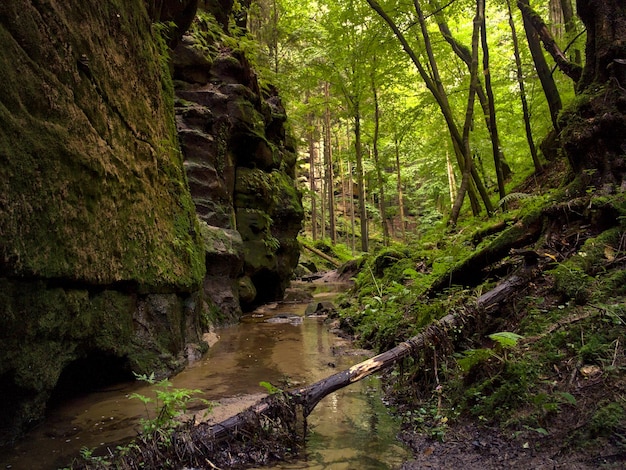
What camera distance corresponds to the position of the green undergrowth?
8.55ft

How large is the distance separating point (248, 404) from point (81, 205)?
252 cm

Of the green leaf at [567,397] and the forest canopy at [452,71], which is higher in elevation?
the forest canopy at [452,71]

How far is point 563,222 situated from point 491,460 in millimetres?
3318

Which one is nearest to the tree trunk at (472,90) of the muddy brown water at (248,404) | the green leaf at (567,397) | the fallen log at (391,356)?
the muddy brown water at (248,404)

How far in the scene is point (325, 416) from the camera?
3811 mm

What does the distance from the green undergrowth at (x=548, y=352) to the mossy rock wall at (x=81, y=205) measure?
10.2 ft

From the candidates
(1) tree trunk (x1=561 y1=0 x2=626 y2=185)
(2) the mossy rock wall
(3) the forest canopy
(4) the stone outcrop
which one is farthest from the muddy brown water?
(3) the forest canopy

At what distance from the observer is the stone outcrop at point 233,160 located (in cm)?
1052

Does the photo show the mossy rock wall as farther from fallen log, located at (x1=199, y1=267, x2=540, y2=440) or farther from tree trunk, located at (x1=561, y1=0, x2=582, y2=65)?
tree trunk, located at (x1=561, y1=0, x2=582, y2=65)

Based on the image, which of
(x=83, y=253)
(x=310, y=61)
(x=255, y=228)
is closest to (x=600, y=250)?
(x=83, y=253)

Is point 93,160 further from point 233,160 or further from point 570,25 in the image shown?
point 570,25

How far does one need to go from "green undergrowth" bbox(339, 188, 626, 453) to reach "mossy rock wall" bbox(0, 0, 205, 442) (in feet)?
10.2

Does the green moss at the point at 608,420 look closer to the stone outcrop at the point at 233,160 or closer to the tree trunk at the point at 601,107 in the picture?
the tree trunk at the point at 601,107

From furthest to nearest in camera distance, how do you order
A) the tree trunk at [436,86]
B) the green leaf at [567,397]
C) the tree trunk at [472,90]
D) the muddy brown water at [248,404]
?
the tree trunk at [436,86] < the tree trunk at [472,90] < the muddy brown water at [248,404] < the green leaf at [567,397]
